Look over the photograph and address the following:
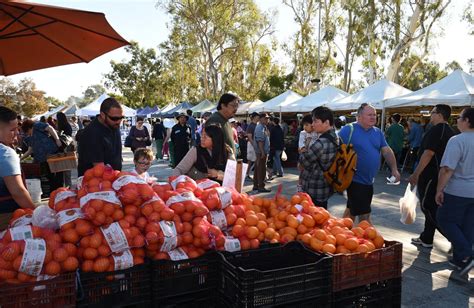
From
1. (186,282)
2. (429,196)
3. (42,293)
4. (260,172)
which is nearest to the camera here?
(42,293)

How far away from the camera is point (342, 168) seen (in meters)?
4.35

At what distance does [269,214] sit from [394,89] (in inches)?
510

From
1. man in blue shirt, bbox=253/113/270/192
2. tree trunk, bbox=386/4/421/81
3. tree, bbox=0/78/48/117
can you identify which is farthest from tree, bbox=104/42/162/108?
man in blue shirt, bbox=253/113/270/192

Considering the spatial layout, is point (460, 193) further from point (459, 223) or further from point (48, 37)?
point (48, 37)

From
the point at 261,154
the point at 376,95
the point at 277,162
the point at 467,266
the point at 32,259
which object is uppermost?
the point at 376,95

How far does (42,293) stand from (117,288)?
359mm

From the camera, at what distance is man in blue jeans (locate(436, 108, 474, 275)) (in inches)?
165

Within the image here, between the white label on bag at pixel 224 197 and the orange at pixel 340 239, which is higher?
the white label on bag at pixel 224 197

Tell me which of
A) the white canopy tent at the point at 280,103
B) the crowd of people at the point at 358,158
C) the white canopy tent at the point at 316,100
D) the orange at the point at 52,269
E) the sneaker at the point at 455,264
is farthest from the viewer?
the white canopy tent at the point at 280,103

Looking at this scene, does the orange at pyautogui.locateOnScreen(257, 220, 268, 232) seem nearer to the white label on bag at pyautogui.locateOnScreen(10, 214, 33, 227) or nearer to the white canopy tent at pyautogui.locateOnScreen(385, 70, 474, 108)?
the white label on bag at pyautogui.locateOnScreen(10, 214, 33, 227)

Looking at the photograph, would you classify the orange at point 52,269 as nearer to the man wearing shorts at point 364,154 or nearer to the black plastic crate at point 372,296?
the black plastic crate at point 372,296

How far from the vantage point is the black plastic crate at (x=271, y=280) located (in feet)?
6.58

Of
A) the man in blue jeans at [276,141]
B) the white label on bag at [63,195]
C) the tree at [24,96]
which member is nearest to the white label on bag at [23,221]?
the white label on bag at [63,195]

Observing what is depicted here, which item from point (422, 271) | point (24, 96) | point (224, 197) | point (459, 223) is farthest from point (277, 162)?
point (24, 96)
